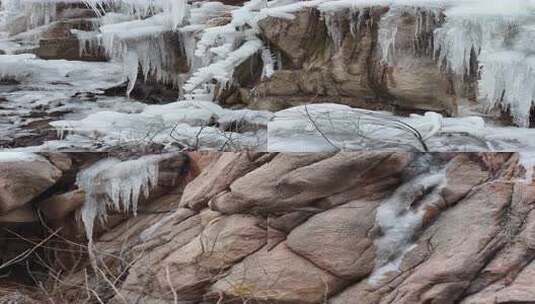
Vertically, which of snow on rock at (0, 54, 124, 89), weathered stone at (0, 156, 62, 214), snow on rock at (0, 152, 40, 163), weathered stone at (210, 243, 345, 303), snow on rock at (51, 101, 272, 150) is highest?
snow on rock at (0, 54, 124, 89)

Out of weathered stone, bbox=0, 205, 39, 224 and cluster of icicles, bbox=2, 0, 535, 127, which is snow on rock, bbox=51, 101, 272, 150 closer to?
cluster of icicles, bbox=2, 0, 535, 127

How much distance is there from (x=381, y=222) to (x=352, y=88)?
78 cm

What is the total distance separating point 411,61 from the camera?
3529mm

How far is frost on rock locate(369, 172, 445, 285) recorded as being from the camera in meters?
3.21

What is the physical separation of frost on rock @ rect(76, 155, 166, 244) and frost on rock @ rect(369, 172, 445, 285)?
117cm

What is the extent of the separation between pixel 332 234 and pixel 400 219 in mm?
332

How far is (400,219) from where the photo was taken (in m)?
3.25

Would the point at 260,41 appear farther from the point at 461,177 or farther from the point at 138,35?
the point at 461,177

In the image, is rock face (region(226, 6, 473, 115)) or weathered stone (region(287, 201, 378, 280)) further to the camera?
rock face (region(226, 6, 473, 115))

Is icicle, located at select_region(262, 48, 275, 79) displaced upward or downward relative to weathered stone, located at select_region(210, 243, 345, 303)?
upward

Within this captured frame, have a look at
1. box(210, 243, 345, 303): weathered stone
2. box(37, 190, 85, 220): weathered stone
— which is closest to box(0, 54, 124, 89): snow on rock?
box(37, 190, 85, 220): weathered stone

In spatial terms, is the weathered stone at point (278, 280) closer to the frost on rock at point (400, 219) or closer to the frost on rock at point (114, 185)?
the frost on rock at point (400, 219)

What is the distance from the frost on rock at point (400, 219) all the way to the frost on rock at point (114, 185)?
1166 millimetres

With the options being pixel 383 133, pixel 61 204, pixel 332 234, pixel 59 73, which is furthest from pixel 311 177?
pixel 59 73
